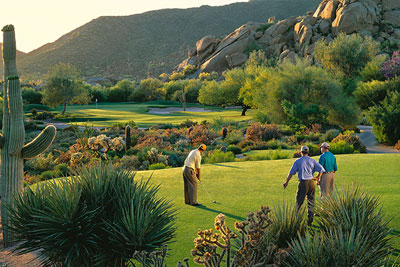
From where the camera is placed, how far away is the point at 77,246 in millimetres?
7039

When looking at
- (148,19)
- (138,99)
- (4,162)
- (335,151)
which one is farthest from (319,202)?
(148,19)

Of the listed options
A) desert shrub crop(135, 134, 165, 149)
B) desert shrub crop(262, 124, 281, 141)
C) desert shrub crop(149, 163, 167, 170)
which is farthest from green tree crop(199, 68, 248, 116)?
desert shrub crop(149, 163, 167, 170)

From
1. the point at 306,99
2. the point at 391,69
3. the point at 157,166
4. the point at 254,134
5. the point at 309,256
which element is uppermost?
the point at 391,69

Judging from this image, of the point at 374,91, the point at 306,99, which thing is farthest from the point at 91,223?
the point at 374,91

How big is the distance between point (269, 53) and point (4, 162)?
346 ft

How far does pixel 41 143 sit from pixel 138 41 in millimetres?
173687

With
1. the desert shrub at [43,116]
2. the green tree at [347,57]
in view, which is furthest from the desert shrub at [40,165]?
the green tree at [347,57]

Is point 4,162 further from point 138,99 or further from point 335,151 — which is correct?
point 138,99

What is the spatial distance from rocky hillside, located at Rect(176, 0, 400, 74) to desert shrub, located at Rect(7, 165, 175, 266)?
87.0 metres

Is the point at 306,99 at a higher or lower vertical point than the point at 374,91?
lower

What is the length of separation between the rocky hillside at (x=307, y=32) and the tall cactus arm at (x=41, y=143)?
85186mm

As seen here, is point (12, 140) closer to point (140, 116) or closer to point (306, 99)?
point (306, 99)

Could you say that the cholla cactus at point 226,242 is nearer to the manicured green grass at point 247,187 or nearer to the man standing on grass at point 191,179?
the manicured green grass at point 247,187

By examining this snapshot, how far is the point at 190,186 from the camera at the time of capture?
38.1 ft
